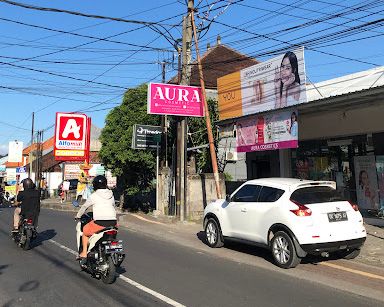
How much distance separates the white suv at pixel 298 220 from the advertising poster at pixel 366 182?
484cm

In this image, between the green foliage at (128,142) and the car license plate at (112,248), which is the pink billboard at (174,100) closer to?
the green foliage at (128,142)

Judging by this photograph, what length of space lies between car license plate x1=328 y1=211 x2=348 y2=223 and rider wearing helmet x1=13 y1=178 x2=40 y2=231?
285 inches

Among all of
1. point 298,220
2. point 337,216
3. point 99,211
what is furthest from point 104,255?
point 337,216

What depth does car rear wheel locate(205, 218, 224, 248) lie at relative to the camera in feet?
37.8

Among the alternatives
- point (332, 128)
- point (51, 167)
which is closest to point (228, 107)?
point (332, 128)

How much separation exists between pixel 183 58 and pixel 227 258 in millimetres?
9681

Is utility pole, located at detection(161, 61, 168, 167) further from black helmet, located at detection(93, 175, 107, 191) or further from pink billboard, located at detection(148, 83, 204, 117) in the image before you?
black helmet, located at detection(93, 175, 107, 191)

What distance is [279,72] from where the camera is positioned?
16.8 m

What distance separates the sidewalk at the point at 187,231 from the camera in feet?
32.7

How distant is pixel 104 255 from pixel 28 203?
4.92 m

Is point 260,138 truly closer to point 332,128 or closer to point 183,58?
point 332,128

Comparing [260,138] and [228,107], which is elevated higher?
[228,107]

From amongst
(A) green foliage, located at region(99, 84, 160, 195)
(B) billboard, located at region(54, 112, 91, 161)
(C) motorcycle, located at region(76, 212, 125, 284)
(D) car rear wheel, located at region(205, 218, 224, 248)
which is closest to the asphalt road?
(C) motorcycle, located at region(76, 212, 125, 284)

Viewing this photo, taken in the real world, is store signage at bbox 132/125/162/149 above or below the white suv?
above
